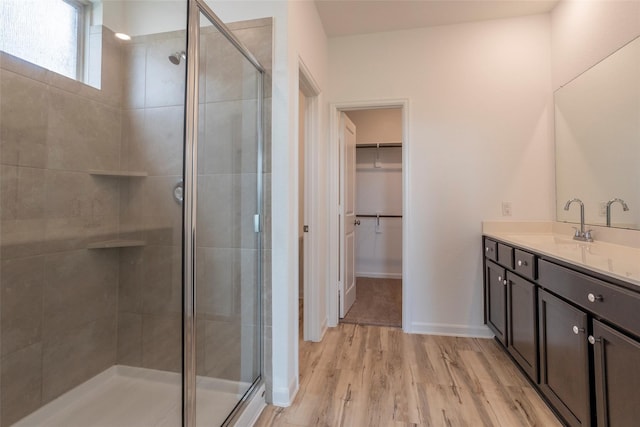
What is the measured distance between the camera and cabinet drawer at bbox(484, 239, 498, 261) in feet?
7.63

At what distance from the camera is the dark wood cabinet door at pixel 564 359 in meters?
1.31

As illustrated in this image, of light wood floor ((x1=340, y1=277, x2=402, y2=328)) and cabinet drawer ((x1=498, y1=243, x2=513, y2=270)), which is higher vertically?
cabinet drawer ((x1=498, y1=243, x2=513, y2=270))

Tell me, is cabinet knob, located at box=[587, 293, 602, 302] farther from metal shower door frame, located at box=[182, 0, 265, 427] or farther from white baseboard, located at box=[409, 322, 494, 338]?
metal shower door frame, located at box=[182, 0, 265, 427]

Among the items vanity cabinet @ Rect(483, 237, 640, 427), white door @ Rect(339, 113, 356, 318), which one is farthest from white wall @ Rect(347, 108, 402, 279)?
vanity cabinet @ Rect(483, 237, 640, 427)

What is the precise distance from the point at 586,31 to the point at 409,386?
271 centimetres

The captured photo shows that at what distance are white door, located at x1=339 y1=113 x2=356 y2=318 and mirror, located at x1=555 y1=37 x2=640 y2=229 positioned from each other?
5.84 ft

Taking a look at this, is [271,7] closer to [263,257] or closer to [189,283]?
[263,257]

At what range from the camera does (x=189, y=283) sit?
1341 mm

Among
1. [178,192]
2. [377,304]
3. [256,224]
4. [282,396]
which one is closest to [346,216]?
Result: [377,304]

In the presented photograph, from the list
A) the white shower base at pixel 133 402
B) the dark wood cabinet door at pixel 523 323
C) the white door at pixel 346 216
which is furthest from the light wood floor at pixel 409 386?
the white door at pixel 346 216

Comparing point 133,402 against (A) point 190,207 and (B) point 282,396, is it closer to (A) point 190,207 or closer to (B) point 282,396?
(B) point 282,396

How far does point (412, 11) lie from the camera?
250 centimetres

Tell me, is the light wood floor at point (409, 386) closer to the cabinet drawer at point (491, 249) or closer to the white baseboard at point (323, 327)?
the white baseboard at point (323, 327)

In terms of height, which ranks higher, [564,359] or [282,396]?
[564,359]
